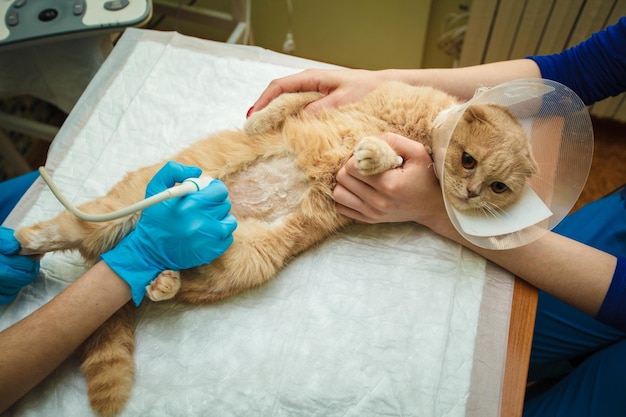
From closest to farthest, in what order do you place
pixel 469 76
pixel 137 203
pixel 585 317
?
pixel 137 203, pixel 585 317, pixel 469 76

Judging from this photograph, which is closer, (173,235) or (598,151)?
(173,235)

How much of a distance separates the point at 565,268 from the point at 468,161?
0.38 m

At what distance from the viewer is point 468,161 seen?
1159 mm

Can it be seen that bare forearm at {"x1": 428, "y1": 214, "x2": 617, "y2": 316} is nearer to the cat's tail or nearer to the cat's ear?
the cat's ear

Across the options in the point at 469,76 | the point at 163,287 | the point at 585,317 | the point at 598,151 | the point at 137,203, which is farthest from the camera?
the point at 598,151

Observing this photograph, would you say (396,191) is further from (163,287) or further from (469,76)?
(163,287)

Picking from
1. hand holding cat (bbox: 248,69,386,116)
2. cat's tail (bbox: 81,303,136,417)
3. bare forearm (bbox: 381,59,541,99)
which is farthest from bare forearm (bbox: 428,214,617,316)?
cat's tail (bbox: 81,303,136,417)

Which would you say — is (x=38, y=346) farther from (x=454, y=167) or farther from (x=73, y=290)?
(x=454, y=167)

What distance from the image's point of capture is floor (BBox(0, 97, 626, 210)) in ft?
8.20

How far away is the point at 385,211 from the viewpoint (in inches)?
46.6

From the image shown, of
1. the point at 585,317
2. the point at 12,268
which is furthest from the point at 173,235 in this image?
the point at 585,317

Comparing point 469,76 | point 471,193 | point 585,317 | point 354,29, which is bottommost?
point 585,317

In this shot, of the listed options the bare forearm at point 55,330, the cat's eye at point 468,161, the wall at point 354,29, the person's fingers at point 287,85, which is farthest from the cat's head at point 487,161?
the wall at point 354,29

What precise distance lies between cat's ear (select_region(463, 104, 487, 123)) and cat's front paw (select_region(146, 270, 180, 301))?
2.91ft
